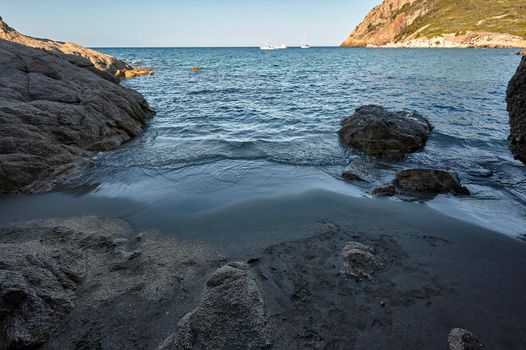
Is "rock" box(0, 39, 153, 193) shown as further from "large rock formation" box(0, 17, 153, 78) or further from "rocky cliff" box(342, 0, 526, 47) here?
"rocky cliff" box(342, 0, 526, 47)

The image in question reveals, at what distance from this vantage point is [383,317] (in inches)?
154

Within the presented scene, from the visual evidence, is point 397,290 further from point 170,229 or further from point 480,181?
point 480,181

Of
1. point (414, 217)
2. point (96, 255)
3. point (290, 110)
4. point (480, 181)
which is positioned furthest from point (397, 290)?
point (290, 110)

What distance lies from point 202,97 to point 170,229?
20.6 m

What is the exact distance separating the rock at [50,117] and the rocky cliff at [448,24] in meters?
139

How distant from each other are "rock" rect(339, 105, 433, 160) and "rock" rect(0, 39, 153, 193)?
381 inches

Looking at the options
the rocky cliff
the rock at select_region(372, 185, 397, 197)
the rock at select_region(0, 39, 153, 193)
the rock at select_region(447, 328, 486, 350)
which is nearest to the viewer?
the rock at select_region(447, 328, 486, 350)

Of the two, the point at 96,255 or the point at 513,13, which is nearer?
the point at 96,255

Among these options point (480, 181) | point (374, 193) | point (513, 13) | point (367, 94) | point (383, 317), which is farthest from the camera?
point (513, 13)

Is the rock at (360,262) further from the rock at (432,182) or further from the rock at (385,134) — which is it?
the rock at (385,134)

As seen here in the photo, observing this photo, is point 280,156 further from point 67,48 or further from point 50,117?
point 67,48

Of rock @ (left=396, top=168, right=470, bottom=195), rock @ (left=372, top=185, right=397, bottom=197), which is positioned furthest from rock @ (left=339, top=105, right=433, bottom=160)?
rock @ (left=372, top=185, right=397, bottom=197)

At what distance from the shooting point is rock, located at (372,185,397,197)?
761 centimetres

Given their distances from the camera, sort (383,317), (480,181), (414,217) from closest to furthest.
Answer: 1. (383,317)
2. (414,217)
3. (480,181)
